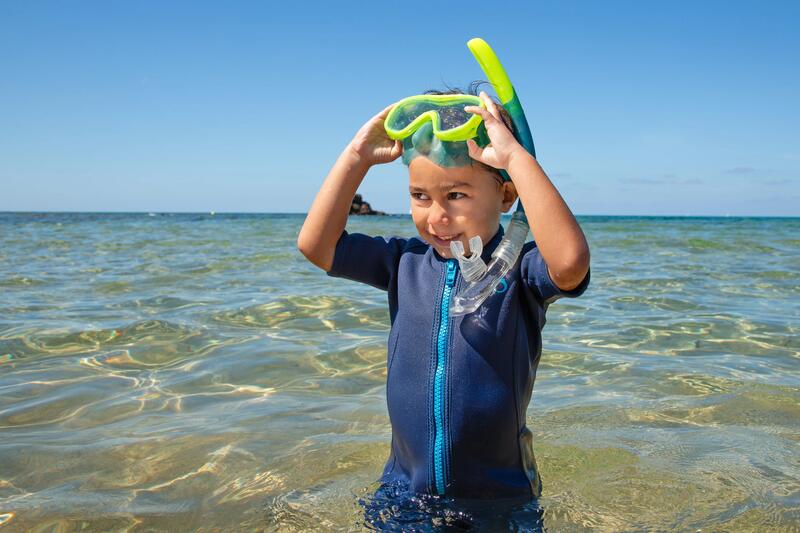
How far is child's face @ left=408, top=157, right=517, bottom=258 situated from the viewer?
208 cm

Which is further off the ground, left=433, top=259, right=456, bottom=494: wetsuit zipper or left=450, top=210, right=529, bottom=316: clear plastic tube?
left=450, top=210, right=529, bottom=316: clear plastic tube

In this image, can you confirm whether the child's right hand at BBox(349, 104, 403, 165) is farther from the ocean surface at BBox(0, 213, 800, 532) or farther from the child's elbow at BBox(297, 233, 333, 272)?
the ocean surface at BBox(0, 213, 800, 532)

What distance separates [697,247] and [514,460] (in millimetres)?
13797

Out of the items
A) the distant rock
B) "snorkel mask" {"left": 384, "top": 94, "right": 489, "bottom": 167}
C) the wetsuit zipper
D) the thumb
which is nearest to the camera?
"snorkel mask" {"left": 384, "top": 94, "right": 489, "bottom": 167}

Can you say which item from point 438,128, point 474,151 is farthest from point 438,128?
point 474,151

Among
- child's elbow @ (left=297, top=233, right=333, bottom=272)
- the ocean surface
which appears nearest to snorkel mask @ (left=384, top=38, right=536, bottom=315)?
child's elbow @ (left=297, top=233, right=333, bottom=272)

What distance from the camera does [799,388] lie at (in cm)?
394

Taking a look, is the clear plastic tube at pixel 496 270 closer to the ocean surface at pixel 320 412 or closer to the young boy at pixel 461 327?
the young boy at pixel 461 327

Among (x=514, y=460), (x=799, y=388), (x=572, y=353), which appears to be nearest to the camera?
(x=514, y=460)

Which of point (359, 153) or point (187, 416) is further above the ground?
point (359, 153)

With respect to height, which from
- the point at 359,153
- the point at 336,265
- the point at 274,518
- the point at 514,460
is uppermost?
the point at 359,153

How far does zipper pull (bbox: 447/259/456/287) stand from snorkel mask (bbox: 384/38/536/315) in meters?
0.06

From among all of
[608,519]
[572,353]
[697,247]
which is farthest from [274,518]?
[697,247]

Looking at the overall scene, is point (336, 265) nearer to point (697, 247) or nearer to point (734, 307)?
point (734, 307)
